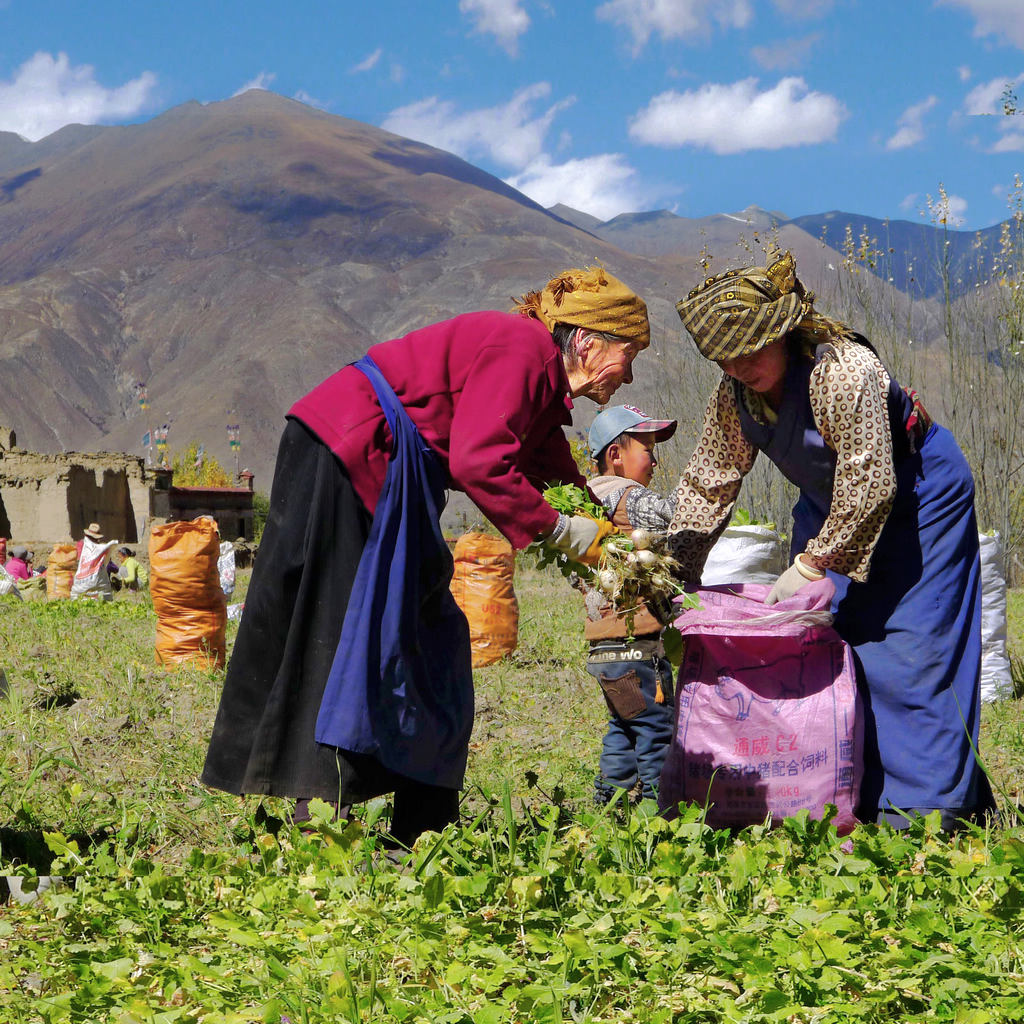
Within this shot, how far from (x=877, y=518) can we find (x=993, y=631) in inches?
133

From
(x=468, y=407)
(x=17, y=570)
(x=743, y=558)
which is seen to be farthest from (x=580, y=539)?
(x=17, y=570)

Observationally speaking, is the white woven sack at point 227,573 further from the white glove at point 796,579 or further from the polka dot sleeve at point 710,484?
the white glove at point 796,579

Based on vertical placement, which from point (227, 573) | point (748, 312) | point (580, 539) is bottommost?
point (227, 573)

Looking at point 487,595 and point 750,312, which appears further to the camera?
point 487,595

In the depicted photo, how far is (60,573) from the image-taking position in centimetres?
1500

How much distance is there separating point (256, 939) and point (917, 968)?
1228mm

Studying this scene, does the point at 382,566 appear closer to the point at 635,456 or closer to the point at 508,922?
the point at 508,922

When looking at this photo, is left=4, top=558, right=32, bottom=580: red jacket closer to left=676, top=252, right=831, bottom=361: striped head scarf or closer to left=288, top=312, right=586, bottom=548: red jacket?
left=288, top=312, right=586, bottom=548: red jacket

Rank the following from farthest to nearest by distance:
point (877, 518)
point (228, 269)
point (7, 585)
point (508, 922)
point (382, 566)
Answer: point (228, 269), point (7, 585), point (877, 518), point (382, 566), point (508, 922)

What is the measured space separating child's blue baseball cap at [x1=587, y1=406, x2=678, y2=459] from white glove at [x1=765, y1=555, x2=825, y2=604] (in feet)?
3.45

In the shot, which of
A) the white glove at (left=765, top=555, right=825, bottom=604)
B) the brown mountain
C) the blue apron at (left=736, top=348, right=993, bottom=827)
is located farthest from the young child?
the brown mountain

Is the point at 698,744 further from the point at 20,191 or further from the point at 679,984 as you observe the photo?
the point at 20,191

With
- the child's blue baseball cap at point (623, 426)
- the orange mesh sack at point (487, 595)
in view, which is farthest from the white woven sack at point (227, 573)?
the child's blue baseball cap at point (623, 426)

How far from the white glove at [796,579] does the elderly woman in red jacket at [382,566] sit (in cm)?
54
